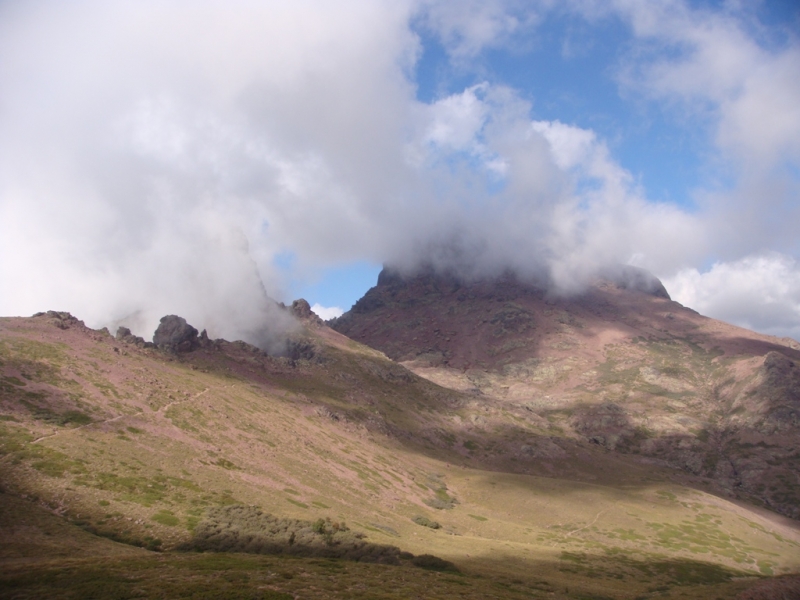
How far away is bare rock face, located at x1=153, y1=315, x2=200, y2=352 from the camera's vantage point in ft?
494

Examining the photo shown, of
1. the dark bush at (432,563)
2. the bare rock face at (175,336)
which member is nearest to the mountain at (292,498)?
the dark bush at (432,563)

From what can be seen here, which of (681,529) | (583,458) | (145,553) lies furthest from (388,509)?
(583,458)

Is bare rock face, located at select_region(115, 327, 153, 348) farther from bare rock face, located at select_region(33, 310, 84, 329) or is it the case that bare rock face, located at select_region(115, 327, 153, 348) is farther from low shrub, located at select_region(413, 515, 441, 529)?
low shrub, located at select_region(413, 515, 441, 529)

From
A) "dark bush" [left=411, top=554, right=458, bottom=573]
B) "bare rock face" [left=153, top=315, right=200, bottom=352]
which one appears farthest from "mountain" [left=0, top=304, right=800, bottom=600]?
"bare rock face" [left=153, top=315, right=200, bottom=352]

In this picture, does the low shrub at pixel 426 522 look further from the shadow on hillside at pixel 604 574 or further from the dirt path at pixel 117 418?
the dirt path at pixel 117 418

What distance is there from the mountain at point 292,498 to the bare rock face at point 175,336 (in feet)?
2.14

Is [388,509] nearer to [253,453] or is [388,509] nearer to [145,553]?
[253,453]

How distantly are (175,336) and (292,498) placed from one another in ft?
324

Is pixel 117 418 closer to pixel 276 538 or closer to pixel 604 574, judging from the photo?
pixel 276 538

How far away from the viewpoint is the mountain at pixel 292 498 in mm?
40094

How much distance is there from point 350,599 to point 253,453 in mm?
58863

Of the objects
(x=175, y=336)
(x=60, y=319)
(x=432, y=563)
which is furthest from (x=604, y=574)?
(x=175, y=336)

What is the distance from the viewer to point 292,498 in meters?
72.9

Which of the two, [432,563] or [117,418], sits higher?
[117,418]
